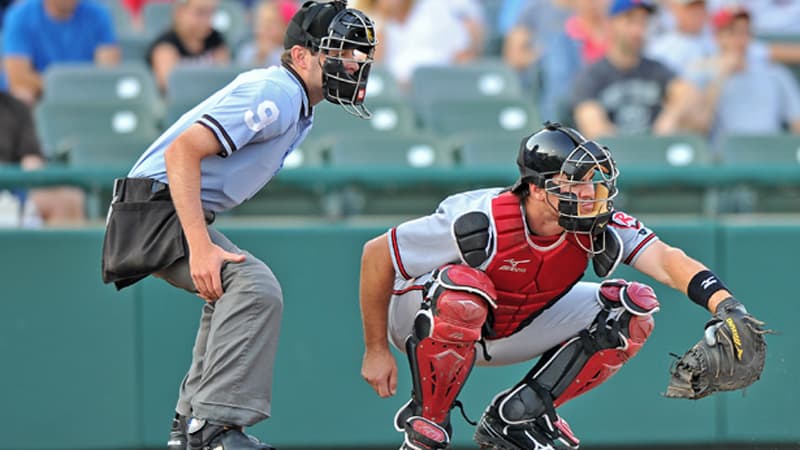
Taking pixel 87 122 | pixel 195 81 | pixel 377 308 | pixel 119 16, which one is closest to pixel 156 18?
pixel 119 16

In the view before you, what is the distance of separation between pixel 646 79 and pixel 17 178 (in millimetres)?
4123

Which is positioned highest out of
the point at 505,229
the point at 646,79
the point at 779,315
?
the point at 646,79

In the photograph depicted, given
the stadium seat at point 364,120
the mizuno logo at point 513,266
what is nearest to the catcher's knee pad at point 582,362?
the mizuno logo at point 513,266

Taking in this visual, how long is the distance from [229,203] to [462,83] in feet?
14.6

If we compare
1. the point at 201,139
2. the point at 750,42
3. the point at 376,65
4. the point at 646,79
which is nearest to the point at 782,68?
the point at 750,42

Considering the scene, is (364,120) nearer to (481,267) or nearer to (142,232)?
(481,267)

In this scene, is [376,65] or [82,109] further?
[376,65]

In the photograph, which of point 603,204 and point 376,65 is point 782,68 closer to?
point 376,65

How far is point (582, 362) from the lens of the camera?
180 inches

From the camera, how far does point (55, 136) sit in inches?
298

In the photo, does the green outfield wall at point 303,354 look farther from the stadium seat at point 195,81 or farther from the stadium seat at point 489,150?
the stadium seat at point 195,81

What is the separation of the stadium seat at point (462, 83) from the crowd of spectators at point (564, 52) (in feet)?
0.45

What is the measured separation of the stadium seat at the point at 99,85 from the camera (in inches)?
314

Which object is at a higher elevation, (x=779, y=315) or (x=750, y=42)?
(x=750, y=42)
